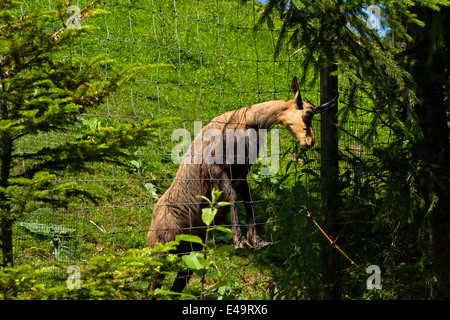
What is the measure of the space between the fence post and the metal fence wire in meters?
0.12

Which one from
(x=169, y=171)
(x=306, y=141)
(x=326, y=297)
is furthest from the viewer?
(x=169, y=171)

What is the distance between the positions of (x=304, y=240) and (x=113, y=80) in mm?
2435

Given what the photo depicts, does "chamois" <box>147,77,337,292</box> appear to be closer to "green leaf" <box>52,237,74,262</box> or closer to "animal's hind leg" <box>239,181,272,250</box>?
"animal's hind leg" <box>239,181,272,250</box>

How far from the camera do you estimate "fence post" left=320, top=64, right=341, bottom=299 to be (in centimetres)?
446

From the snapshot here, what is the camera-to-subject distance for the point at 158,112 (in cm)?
860

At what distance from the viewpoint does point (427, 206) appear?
4215 millimetres

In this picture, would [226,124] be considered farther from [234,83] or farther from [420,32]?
[234,83]

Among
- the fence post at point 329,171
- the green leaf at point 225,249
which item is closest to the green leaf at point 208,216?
the green leaf at point 225,249

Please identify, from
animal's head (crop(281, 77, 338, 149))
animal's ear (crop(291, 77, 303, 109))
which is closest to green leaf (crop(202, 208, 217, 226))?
animal's head (crop(281, 77, 338, 149))

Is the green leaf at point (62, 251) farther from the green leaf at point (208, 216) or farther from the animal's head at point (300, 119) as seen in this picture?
the green leaf at point (208, 216)

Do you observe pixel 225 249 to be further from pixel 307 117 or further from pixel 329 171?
pixel 329 171

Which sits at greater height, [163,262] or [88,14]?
[88,14]

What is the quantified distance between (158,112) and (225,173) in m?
4.54
